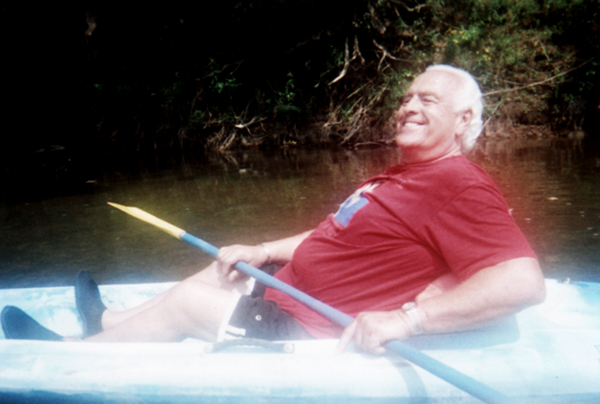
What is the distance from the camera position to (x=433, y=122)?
138 cm

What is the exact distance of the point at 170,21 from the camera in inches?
479

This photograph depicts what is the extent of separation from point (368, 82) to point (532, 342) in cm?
985

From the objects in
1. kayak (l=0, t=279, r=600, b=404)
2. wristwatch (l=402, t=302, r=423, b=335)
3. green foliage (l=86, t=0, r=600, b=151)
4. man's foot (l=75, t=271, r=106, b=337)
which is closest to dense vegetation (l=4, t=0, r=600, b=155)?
green foliage (l=86, t=0, r=600, b=151)

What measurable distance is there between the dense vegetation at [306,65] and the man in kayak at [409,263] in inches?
358

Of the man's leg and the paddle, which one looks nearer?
the paddle

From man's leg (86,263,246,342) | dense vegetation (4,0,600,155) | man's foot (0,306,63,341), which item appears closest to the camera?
man's leg (86,263,246,342)

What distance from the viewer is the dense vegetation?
10273mm

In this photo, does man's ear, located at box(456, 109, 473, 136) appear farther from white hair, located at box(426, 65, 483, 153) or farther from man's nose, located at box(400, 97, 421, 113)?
man's nose, located at box(400, 97, 421, 113)

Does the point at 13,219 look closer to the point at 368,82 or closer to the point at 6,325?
the point at 6,325

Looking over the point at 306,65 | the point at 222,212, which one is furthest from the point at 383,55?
the point at 222,212

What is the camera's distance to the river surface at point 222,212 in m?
3.17

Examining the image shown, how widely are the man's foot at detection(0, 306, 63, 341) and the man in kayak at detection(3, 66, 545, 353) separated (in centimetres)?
2

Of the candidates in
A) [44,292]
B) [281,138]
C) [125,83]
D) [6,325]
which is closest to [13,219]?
[44,292]

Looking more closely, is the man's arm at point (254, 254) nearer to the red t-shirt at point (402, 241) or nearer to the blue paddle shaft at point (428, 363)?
the red t-shirt at point (402, 241)
